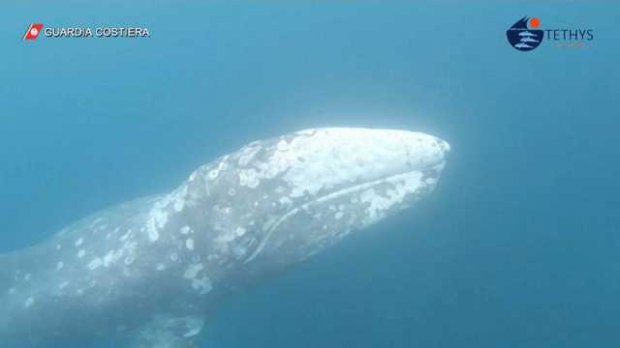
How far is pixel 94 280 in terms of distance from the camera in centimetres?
830

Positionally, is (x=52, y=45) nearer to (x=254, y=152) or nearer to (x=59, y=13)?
(x=59, y=13)

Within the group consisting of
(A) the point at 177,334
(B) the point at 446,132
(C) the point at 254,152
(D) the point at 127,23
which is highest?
(D) the point at 127,23

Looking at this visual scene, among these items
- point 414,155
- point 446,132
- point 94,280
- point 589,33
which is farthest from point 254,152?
point 589,33

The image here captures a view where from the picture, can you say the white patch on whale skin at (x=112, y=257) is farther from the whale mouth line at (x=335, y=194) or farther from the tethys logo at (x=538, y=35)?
the tethys logo at (x=538, y=35)

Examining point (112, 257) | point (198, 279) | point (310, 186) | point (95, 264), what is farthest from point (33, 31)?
point (310, 186)

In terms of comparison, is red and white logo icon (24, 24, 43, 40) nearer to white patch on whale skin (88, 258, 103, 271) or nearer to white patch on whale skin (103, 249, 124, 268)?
white patch on whale skin (88, 258, 103, 271)

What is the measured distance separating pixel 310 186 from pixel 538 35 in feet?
36.3

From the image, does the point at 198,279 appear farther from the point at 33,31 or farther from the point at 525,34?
the point at 33,31

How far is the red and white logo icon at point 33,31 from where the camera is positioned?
17438 millimetres

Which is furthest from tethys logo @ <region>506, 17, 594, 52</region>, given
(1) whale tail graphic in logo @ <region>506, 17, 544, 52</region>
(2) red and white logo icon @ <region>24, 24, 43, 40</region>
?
(2) red and white logo icon @ <region>24, 24, 43, 40</region>

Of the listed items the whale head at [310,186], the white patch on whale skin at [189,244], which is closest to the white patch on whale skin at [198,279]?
the white patch on whale skin at [189,244]

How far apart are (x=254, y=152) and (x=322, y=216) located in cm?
102

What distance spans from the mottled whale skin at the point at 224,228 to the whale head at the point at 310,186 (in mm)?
11

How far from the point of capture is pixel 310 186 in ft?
23.2
